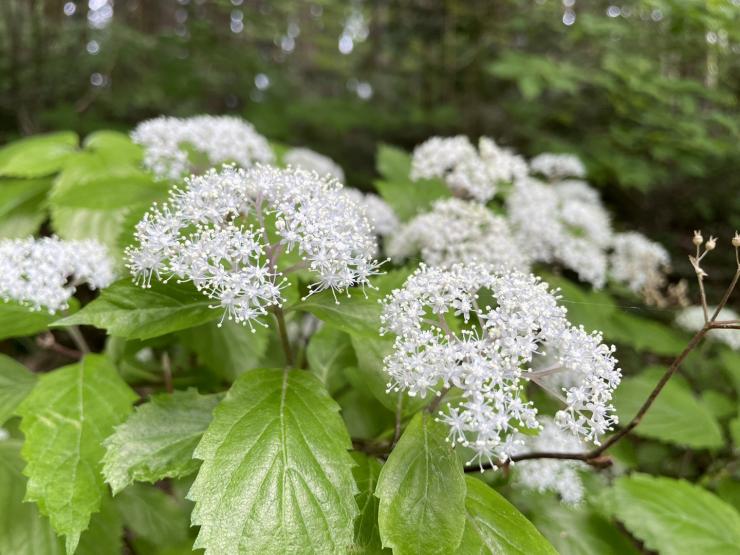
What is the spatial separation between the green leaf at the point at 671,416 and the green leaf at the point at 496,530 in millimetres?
958

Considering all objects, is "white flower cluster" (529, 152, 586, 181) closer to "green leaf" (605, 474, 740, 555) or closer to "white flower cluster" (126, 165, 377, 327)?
"green leaf" (605, 474, 740, 555)

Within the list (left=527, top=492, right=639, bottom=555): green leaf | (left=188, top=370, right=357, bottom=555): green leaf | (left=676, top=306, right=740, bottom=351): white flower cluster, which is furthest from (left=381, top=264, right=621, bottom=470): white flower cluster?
(left=676, top=306, right=740, bottom=351): white flower cluster

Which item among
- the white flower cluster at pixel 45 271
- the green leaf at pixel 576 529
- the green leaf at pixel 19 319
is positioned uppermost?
the white flower cluster at pixel 45 271

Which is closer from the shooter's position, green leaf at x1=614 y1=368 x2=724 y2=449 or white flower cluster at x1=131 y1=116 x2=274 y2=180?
green leaf at x1=614 y1=368 x2=724 y2=449

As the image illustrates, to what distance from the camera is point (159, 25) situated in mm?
6930

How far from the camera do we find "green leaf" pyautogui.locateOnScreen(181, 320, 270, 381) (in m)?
1.48

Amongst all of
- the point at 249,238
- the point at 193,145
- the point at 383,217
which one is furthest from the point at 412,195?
the point at 249,238

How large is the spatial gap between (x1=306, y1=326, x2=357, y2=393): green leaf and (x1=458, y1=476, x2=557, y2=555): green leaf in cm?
52

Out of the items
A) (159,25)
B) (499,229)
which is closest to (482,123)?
(499,229)

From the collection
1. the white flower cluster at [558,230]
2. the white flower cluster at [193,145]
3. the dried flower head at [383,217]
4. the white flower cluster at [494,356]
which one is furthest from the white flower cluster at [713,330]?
the white flower cluster at [193,145]

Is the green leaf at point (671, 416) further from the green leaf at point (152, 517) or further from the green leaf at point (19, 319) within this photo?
the green leaf at point (19, 319)

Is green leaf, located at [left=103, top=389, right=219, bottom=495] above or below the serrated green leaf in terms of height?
above

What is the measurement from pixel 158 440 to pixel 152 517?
75 centimetres

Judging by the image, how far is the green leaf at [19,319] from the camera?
1.32 m
